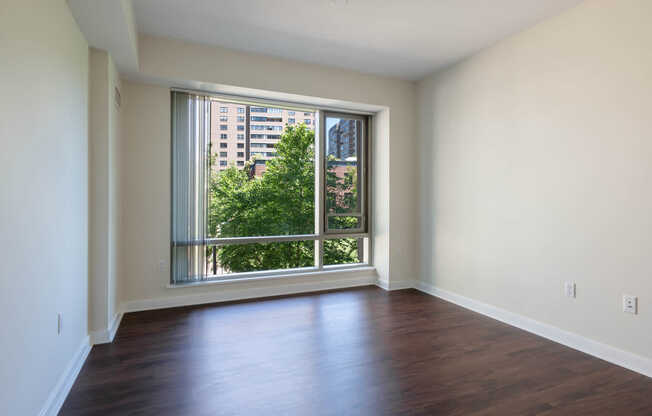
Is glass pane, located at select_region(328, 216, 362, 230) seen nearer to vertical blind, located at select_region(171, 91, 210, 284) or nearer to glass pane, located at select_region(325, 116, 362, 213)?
glass pane, located at select_region(325, 116, 362, 213)

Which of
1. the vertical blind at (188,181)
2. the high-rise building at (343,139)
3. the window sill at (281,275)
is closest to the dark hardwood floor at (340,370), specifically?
the window sill at (281,275)

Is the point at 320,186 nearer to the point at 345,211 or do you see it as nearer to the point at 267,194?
the point at 345,211

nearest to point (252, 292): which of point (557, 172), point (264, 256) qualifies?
point (264, 256)

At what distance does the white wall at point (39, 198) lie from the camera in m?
1.39

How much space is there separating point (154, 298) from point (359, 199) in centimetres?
266

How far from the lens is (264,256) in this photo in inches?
228

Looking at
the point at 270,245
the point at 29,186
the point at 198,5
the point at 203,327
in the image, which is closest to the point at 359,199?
the point at 270,245

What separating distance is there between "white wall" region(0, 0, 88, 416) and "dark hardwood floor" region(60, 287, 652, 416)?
44 cm

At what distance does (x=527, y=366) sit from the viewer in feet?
7.80

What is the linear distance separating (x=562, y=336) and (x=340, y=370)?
1.84 metres

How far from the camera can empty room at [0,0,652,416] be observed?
1876mm

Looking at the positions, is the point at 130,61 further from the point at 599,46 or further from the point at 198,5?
the point at 599,46

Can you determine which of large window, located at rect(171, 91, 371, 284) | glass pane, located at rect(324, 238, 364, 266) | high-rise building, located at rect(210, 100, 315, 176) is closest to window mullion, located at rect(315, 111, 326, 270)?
large window, located at rect(171, 91, 371, 284)

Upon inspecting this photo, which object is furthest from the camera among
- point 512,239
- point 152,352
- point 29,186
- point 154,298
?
point 154,298
